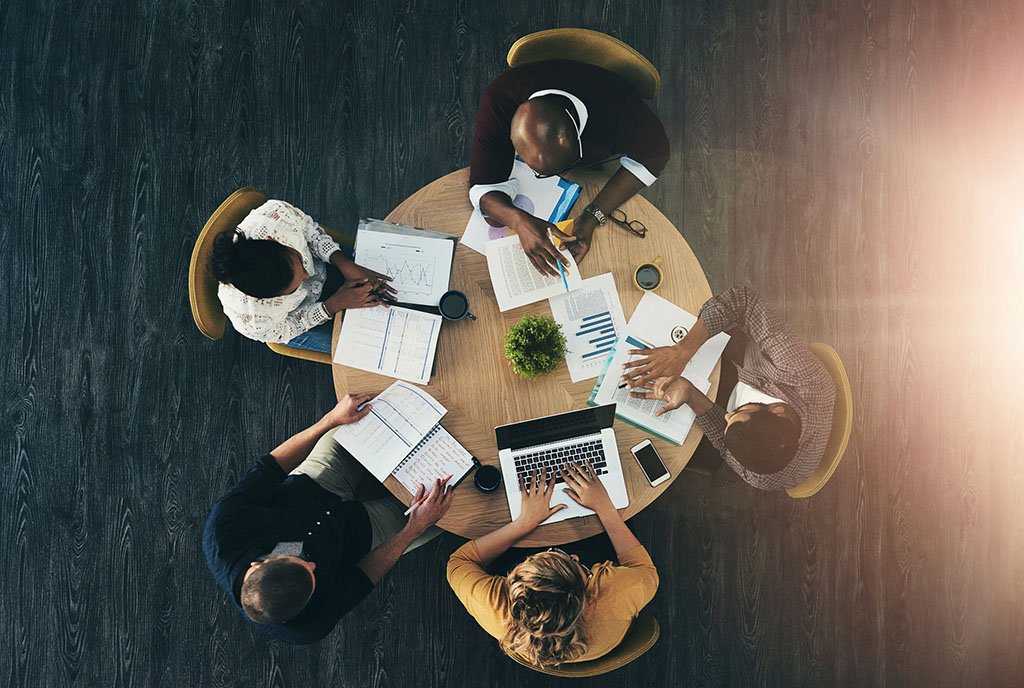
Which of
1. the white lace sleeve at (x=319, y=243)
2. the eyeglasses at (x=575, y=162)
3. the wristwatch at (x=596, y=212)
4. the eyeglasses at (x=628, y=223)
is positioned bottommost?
the white lace sleeve at (x=319, y=243)

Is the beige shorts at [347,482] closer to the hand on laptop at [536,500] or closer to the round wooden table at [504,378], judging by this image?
the round wooden table at [504,378]

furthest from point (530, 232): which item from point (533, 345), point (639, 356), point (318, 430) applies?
point (318, 430)

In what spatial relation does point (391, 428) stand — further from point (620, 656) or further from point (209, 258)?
point (620, 656)

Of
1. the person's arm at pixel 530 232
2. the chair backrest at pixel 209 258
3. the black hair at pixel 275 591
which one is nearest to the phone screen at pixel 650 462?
the person's arm at pixel 530 232

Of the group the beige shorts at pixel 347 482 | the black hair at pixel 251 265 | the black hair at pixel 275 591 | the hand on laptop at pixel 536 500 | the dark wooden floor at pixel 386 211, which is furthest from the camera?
the dark wooden floor at pixel 386 211

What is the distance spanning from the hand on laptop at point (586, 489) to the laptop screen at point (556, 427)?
0.10 metres

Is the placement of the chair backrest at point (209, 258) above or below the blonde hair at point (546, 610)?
above

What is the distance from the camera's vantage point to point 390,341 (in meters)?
1.94

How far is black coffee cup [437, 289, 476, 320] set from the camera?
6.30ft

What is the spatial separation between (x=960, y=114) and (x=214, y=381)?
10.7 ft

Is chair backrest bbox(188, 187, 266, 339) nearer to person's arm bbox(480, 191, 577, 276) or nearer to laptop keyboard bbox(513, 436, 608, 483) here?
person's arm bbox(480, 191, 577, 276)

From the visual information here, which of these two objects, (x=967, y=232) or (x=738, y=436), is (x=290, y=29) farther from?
(x=967, y=232)

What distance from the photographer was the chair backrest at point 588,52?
1929mm

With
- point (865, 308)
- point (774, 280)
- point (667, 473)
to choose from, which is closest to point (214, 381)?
point (667, 473)
